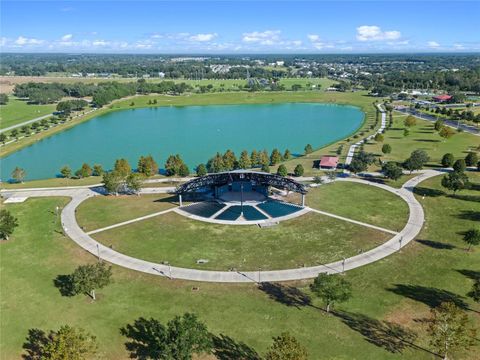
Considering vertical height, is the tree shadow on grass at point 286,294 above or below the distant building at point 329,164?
below

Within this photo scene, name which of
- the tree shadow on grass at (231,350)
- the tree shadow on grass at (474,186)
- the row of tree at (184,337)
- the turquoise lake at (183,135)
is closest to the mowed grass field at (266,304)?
the tree shadow on grass at (231,350)

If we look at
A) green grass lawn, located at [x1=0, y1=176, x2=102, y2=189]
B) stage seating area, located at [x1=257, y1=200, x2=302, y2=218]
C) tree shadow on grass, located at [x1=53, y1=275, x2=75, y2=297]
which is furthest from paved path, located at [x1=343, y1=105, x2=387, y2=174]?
tree shadow on grass, located at [x1=53, y1=275, x2=75, y2=297]

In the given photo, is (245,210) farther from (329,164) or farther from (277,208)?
(329,164)

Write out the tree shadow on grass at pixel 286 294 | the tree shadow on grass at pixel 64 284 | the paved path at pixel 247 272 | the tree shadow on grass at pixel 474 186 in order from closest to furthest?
the tree shadow on grass at pixel 286 294 < the tree shadow on grass at pixel 64 284 < the paved path at pixel 247 272 < the tree shadow on grass at pixel 474 186

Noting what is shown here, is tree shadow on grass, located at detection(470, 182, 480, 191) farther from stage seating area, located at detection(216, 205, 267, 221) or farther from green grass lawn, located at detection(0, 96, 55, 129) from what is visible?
green grass lawn, located at detection(0, 96, 55, 129)

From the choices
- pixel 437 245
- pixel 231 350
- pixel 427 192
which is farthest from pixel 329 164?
pixel 231 350

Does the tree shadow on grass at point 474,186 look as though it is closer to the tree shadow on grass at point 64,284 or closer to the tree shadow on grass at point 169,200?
the tree shadow on grass at point 169,200
